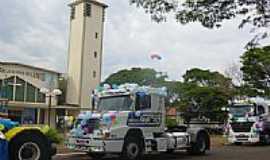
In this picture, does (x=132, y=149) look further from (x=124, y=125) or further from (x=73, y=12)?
(x=73, y=12)

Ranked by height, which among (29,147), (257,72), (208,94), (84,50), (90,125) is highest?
(84,50)

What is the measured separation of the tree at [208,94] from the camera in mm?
42969

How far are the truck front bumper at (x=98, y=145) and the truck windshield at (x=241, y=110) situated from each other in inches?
515

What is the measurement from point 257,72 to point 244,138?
11.3 metres

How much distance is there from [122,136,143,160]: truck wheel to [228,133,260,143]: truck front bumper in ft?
38.8

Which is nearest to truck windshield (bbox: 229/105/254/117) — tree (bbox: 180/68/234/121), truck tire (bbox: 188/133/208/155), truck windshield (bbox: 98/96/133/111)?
truck tire (bbox: 188/133/208/155)

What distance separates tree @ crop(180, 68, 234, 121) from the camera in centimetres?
4297

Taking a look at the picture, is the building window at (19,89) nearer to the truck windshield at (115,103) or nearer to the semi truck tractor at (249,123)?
the semi truck tractor at (249,123)

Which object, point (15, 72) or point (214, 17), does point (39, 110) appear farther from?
point (214, 17)

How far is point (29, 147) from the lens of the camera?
1218cm

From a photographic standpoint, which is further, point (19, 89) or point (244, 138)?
point (19, 89)

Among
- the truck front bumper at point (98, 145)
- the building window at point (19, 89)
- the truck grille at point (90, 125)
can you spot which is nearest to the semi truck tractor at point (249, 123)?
the truck front bumper at point (98, 145)

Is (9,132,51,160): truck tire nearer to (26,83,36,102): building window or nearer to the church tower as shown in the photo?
(26,83,36,102): building window

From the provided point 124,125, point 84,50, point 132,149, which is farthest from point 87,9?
point 132,149
